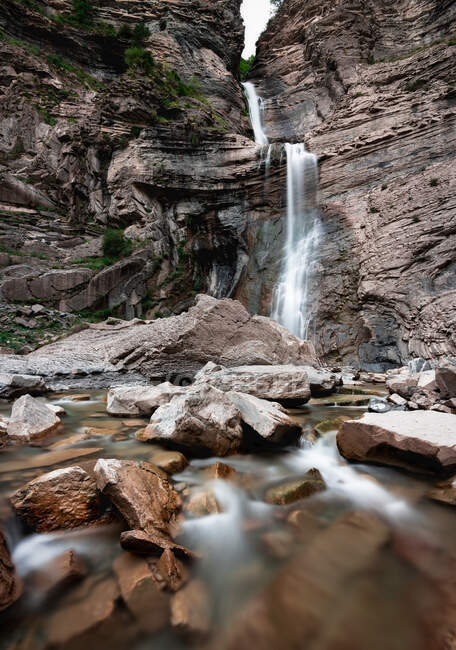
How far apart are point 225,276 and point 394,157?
1031cm

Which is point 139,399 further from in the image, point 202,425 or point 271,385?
point 271,385

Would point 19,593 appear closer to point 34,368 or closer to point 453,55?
point 34,368

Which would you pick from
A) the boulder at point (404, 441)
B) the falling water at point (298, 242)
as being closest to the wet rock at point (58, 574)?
the boulder at point (404, 441)

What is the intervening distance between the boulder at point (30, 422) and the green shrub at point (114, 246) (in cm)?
1473

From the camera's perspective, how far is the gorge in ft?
4.74

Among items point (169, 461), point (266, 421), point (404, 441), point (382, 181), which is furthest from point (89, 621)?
point (382, 181)

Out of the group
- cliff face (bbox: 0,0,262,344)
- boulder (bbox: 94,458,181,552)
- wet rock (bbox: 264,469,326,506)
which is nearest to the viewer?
boulder (bbox: 94,458,181,552)

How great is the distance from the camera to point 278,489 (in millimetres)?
2270

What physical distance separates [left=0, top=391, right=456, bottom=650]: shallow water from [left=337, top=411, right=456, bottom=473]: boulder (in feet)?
0.47

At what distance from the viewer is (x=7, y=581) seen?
1.33 m

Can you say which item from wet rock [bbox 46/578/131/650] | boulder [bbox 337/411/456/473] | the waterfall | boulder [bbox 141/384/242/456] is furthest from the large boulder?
the waterfall

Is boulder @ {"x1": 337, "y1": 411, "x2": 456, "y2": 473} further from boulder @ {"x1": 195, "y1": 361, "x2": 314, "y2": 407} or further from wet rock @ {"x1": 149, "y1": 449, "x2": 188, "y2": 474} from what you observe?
boulder @ {"x1": 195, "y1": 361, "x2": 314, "y2": 407}

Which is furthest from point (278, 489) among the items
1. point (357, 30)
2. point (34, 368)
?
point (357, 30)

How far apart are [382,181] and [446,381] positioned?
13.6 metres
